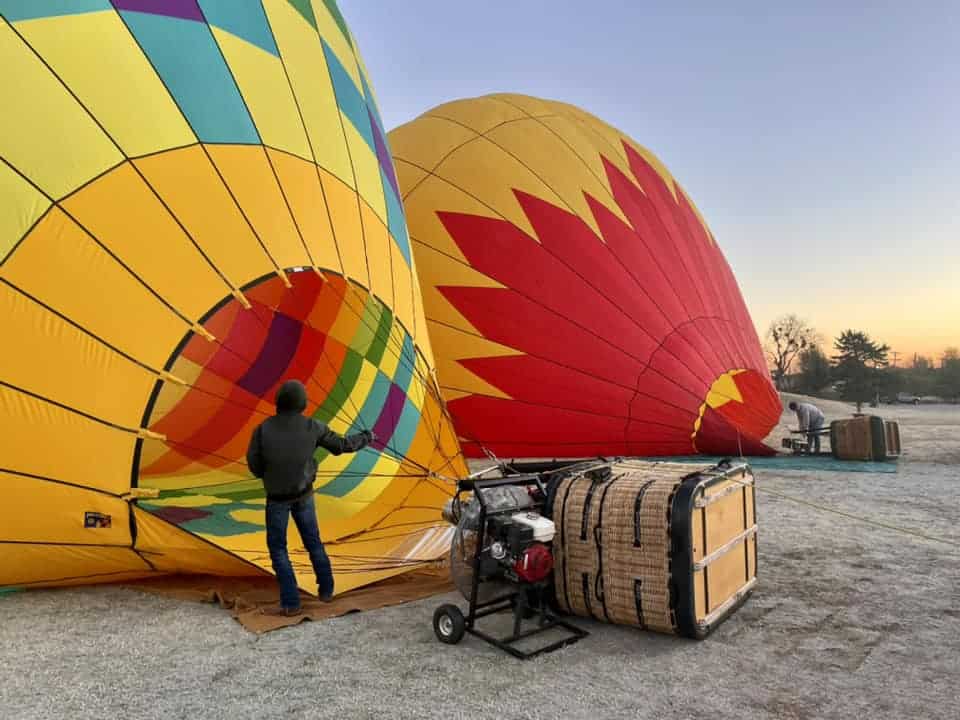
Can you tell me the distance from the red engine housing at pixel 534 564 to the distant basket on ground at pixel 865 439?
7997 millimetres

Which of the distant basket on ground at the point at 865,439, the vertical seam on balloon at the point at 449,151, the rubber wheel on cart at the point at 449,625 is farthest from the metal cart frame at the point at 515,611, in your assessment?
the distant basket on ground at the point at 865,439

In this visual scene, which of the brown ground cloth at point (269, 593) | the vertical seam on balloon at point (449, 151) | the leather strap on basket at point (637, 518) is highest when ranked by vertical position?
the vertical seam on balloon at point (449, 151)

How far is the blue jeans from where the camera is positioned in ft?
11.2

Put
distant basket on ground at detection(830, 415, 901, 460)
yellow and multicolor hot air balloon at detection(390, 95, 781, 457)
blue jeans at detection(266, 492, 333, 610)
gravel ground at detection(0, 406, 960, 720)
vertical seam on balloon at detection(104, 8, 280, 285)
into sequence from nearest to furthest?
gravel ground at detection(0, 406, 960, 720) < blue jeans at detection(266, 492, 333, 610) < vertical seam on balloon at detection(104, 8, 280, 285) < yellow and multicolor hot air balloon at detection(390, 95, 781, 457) < distant basket on ground at detection(830, 415, 901, 460)

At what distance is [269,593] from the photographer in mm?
3807

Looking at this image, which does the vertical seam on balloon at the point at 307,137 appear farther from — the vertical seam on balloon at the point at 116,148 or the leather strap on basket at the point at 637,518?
the leather strap on basket at the point at 637,518

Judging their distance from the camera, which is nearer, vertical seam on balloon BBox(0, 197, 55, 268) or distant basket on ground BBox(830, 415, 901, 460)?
vertical seam on balloon BBox(0, 197, 55, 268)

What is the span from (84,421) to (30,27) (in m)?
1.83

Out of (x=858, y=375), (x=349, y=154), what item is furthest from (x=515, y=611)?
(x=858, y=375)

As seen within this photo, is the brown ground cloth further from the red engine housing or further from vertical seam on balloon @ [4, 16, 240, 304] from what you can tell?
vertical seam on balloon @ [4, 16, 240, 304]

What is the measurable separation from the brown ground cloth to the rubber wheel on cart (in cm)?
58

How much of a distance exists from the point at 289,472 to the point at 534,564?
1.27 meters

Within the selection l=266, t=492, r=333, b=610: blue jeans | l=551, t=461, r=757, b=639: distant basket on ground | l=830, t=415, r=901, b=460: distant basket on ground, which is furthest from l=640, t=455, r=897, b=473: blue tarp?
l=266, t=492, r=333, b=610: blue jeans

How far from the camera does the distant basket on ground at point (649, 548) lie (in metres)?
2.96
